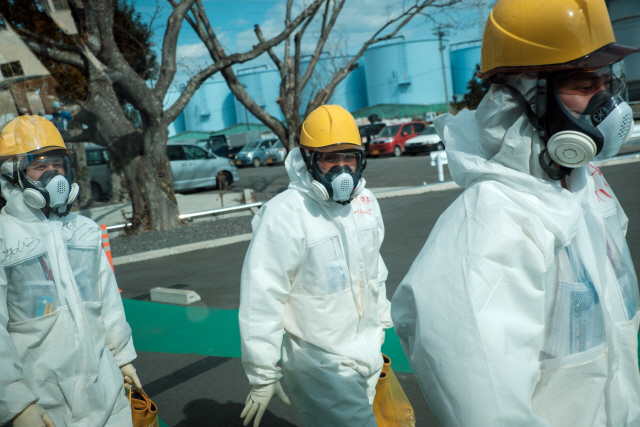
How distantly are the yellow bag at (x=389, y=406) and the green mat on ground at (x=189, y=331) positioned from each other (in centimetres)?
137

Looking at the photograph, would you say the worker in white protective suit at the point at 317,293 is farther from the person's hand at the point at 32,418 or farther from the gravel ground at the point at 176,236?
the gravel ground at the point at 176,236

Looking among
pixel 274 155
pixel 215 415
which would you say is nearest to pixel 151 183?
pixel 215 415

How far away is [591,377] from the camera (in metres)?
1.30

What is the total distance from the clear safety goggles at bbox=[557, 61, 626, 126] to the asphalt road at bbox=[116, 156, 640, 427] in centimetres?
255

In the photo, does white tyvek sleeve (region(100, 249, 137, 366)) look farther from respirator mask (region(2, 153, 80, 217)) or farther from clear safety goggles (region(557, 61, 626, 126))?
clear safety goggles (region(557, 61, 626, 126))

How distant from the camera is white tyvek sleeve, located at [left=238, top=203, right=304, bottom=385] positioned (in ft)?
8.23

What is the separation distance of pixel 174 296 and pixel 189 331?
1.11 m

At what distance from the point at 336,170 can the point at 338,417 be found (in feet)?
4.01

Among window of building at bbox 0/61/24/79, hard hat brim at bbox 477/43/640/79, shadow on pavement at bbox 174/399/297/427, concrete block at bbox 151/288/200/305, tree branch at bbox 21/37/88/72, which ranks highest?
tree branch at bbox 21/37/88/72

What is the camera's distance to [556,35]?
1.29 m

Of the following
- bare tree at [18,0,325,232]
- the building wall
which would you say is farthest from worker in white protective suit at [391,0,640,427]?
bare tree at [18,0,325,232]

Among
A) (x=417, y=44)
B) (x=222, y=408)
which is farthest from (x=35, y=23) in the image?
(x=417, y=44)

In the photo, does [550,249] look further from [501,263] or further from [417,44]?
[417,44]

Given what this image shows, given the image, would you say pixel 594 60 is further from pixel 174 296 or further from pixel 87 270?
pixel 174 296
